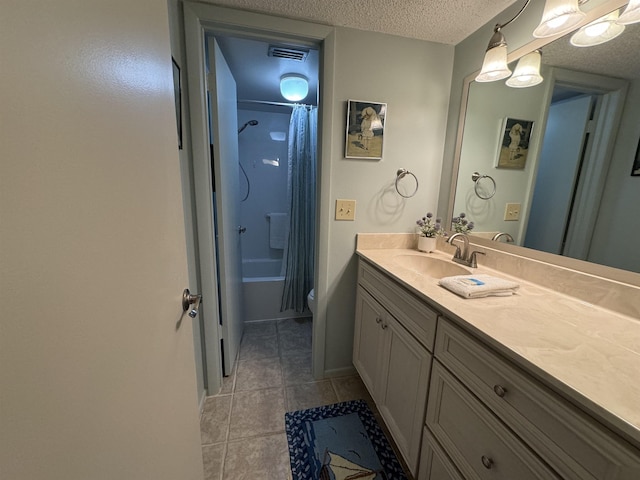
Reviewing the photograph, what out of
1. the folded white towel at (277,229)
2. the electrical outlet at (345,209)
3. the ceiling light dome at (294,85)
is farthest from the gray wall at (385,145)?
the folded white towel at (277,229)

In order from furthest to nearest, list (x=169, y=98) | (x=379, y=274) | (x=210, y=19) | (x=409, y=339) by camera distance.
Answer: (x=379, y=274) → (x=210, y=19) → (x=409, y=339) → (x=169, y=98)

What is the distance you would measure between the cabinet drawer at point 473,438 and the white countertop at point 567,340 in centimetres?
20

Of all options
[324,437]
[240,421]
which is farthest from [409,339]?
[240,421]

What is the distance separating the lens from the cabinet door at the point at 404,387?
97 cm

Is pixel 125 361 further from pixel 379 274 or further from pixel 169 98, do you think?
pixel 379 274

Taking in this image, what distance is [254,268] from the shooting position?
3107 millimetres

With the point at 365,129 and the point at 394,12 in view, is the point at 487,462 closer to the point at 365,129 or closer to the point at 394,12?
the point at 365,129

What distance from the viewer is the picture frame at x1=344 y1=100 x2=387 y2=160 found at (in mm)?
1438

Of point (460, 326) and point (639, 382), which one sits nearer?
point (639, 382)

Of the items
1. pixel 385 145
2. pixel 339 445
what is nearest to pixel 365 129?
pixel 385 145

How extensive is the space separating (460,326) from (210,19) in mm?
1708

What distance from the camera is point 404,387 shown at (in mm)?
1079

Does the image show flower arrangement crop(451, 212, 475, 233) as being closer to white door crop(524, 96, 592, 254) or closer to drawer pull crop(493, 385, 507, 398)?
white door crop(524, 96, 592, 254)

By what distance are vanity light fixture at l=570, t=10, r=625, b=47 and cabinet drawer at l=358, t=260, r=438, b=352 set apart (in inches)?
44.9
